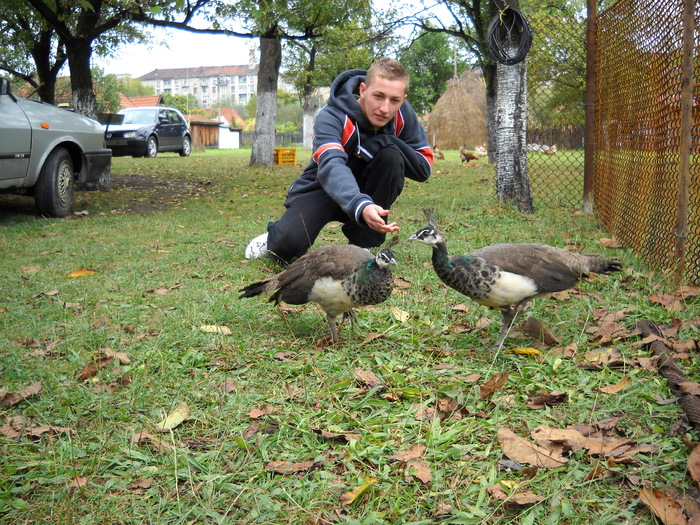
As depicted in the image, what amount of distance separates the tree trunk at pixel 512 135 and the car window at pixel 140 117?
18.0m

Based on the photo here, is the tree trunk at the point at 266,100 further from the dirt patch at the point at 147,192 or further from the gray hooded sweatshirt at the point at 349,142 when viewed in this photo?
the gray hooded sweatshirt at the point at 349,142

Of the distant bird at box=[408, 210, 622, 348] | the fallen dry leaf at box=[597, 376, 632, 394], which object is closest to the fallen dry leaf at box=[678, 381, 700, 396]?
the fallen dry leaf at box=[597, 376, 632, 394]

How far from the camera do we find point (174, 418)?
2848 millimetres

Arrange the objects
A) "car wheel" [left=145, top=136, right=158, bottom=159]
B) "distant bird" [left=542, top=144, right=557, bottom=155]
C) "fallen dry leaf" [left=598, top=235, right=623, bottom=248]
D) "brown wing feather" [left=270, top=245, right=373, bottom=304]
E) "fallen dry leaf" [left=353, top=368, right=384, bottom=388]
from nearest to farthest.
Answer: "fallen dry leaf" [left=353, top=368, right=384, bottom=388]
"brown wing feather" [left=270, top=245, right=373, bottom=304]
"fallen dry leaf" [left=598, top=235, right=623, bottom=248]
"distant bird" [left=542, top=144, right=557, bottom=155]
"car wheel" [left=145, top=136, right=158, bottom=159]

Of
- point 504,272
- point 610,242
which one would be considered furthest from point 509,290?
point 610,242

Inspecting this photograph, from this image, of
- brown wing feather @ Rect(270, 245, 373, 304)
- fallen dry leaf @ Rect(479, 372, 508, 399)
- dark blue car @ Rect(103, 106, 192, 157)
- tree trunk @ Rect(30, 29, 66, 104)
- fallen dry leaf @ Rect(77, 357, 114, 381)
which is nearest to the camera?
fallen dry leaf @ Rect(479, 372, 508, 399)

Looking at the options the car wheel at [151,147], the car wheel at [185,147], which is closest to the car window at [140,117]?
the car wheel at [151,147]

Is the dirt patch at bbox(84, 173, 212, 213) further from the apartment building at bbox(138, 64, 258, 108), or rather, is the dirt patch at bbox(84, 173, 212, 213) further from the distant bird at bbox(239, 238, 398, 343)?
the apartment building at bbox(138, 64, 258, 108)

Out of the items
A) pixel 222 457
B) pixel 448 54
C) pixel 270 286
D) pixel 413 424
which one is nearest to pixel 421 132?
pixel 270 286

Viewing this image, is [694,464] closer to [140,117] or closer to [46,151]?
[46,151]

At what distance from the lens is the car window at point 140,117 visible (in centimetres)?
2305

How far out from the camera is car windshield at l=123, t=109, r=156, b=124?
908 inches

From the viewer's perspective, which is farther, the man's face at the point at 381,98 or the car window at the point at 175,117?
the car window at the point at 175,117

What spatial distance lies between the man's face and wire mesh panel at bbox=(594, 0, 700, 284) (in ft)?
6.10
